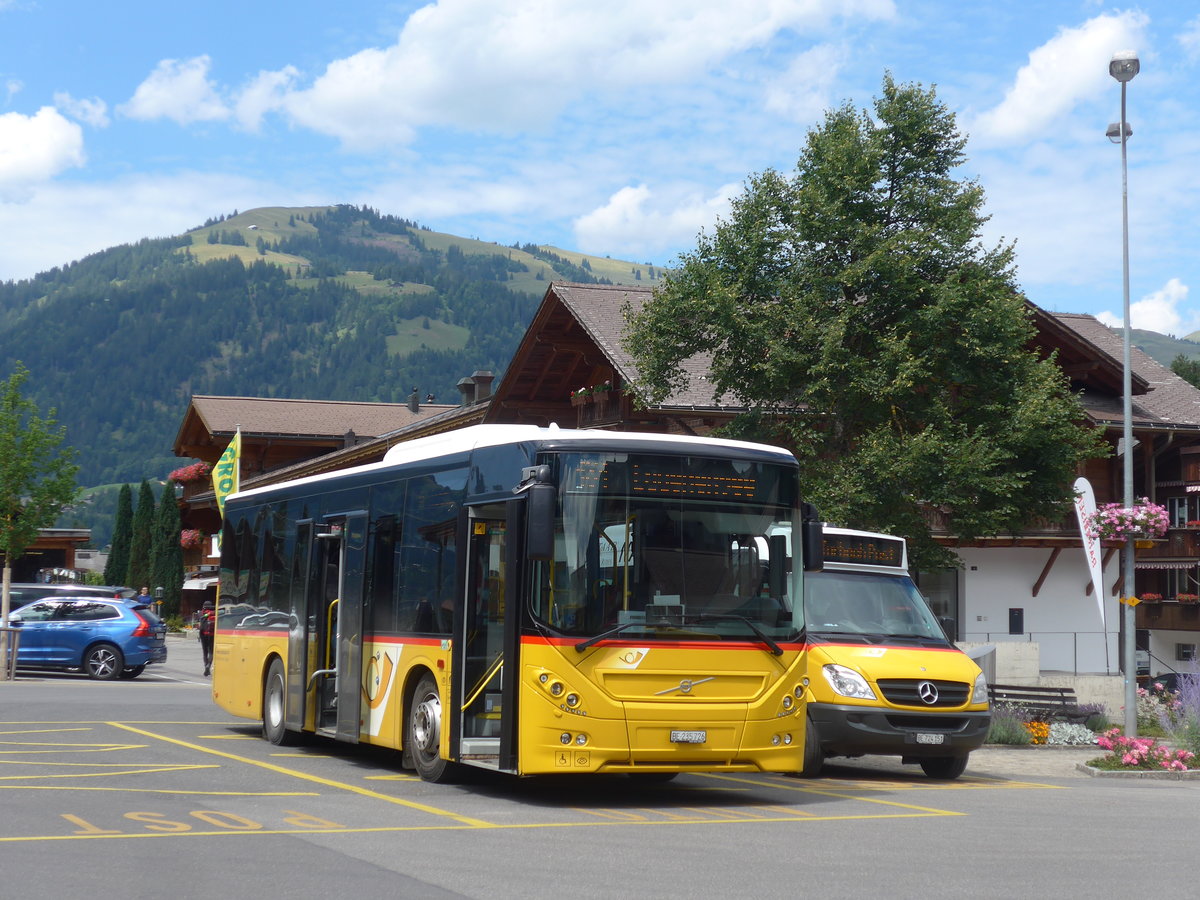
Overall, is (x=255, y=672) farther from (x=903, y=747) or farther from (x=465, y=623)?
(x=903, y=747)

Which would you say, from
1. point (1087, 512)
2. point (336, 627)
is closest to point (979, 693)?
point (336, 627)

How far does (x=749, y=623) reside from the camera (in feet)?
42.4

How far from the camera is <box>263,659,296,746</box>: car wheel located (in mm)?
17703

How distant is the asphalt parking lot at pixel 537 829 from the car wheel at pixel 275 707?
0.47 m

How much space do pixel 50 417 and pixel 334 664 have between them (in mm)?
22268

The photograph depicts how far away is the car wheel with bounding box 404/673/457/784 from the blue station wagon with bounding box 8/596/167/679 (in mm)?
20149

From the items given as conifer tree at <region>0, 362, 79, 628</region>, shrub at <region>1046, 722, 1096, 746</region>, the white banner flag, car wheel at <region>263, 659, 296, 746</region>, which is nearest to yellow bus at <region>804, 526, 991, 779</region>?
car wheel at <region>263, 659, 296, 746</region>

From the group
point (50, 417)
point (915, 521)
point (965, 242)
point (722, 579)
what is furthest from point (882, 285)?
point (50, 417)

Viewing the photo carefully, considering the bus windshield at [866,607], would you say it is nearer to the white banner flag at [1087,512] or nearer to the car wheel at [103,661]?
the white banner flag at [1087,512]

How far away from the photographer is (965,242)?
25406mm

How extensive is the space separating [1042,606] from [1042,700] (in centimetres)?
1768

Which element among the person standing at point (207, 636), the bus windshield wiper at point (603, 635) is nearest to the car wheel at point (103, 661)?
the person standing at point (207, 636)

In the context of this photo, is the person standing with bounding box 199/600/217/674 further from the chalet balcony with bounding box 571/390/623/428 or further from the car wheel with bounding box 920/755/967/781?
the car wheel with bounding box 920/755/967/781

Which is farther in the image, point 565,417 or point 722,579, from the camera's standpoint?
point 565,417
